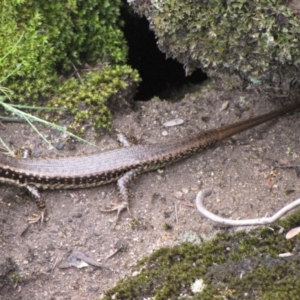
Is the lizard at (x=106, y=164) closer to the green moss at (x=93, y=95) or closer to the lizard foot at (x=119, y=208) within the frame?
the lizard foot at (x=119, y=208)

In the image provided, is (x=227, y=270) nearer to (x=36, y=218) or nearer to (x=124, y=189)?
(x=124, y=189)

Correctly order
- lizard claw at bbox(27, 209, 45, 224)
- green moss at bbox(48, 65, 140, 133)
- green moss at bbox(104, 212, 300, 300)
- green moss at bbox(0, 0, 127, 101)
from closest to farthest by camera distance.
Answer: green moss at bbox(104, 212, 300, 300), lizard claw at bbox(27, 209, 45, 224), green moss at bbox(0, 0, 127, 101), green moss at bbox(48, 65, 140, 133)

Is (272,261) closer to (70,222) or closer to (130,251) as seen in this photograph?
(130,251)

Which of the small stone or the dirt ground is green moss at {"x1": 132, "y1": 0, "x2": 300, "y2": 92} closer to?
the dirt ground

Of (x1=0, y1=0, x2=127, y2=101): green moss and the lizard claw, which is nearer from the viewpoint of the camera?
the lizard claw

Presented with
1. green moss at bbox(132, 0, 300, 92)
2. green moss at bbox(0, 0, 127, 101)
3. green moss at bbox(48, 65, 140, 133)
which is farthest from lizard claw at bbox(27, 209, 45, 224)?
green moss at bbox(132, 0, 300, 92)

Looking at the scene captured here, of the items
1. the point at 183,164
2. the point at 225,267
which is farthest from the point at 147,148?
the point at 225,267
